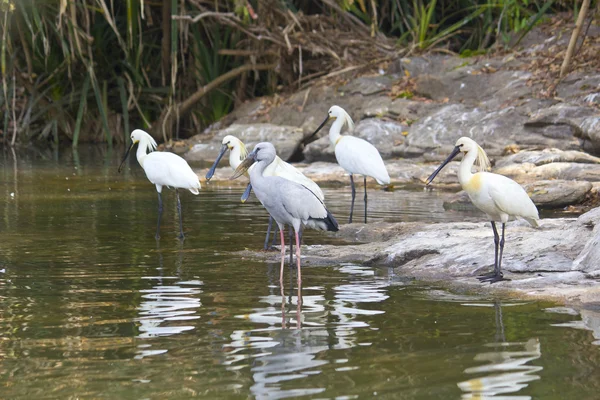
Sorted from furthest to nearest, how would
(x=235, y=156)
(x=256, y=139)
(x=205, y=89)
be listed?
1. (x=205, y=89)
2. (x=256, y=139)
3. (x=235, y=156)

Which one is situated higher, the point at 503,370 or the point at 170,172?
the point at 170,172

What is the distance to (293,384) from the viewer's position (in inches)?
185

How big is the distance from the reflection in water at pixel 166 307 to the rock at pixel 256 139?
11144 millimetres

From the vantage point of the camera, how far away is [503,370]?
16.2 ft

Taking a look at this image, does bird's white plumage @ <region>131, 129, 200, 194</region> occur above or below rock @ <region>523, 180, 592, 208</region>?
above

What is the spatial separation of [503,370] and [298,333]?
1335mm

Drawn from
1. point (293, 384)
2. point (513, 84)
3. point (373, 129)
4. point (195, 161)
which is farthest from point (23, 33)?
point (293, 384)

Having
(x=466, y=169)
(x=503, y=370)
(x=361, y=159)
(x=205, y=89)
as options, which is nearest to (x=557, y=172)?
(x=361, y=159)

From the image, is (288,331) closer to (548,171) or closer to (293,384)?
(293,384)

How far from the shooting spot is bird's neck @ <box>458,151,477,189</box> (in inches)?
309

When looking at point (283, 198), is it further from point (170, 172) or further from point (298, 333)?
point (170, 172)

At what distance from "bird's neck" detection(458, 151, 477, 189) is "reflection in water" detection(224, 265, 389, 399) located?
104 centimetres

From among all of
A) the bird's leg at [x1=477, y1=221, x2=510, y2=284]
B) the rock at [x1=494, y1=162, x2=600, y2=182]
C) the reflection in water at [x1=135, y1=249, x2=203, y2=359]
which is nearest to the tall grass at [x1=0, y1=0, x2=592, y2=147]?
the rock at [x1=494, y1=162, x2=600, y2=182]

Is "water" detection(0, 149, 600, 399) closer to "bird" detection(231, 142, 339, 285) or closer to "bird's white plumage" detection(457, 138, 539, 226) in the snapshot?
"bird" detection(231, 142, 339, 285)
